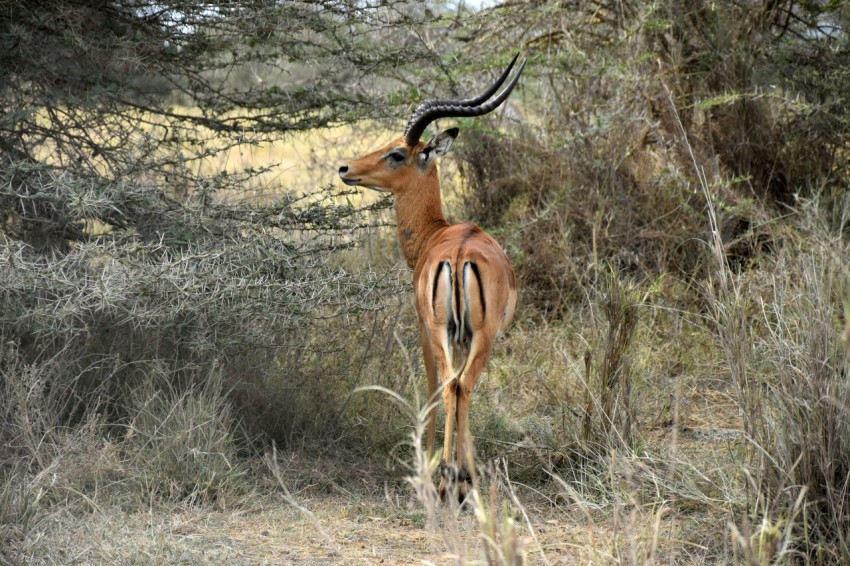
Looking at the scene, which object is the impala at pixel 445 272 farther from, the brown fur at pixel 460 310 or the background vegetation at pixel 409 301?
the background vegetation at pixel 409 301

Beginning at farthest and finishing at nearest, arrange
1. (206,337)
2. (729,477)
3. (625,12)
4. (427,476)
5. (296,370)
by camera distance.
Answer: (625,12), (296,370), (206,337), (729,477), (427,476)

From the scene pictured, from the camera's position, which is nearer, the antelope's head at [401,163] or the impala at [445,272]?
the impala at [445,272]

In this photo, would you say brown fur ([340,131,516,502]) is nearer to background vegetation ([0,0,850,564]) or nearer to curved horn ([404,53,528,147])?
background vegetation ([0,0,850,564])

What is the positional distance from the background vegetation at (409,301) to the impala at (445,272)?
326 millimetres

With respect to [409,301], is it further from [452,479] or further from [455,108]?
[452,479]

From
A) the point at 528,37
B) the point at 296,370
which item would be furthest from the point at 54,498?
the point at 528,37

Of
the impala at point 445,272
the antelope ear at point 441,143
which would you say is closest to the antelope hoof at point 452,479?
the impala at point 445,272

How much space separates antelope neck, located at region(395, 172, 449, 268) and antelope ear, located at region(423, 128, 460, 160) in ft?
0.36

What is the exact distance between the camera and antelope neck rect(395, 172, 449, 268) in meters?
5.10

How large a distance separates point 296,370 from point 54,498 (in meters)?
1.55

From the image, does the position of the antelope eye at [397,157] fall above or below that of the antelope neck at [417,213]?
above

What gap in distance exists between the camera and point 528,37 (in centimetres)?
836

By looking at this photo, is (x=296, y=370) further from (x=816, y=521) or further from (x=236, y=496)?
(x=816, y=521)

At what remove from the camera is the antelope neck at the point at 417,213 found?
5102mm
